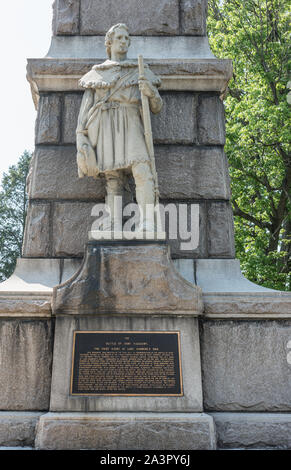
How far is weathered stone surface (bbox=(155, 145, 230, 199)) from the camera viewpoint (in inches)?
259

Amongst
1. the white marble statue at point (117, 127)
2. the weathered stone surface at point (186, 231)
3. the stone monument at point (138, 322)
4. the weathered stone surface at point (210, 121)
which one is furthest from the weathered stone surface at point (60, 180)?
the weathered stone surface at point (210, 121)

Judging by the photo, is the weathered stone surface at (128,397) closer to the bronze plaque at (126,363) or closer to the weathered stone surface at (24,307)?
the bronze plaque at (126,363)

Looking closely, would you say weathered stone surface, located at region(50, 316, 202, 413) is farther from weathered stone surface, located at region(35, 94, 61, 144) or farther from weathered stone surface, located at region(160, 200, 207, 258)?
weathered stone surface, located at region(35, 94, 61, 144)

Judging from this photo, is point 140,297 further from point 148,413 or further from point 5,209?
point 5,209

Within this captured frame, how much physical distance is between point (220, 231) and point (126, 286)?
191 centimetres

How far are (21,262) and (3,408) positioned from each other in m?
1.90

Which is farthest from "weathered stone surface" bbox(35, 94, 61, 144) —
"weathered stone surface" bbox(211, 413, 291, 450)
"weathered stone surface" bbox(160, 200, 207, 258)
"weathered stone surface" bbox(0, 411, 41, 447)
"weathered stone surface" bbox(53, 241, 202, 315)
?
"weathered stone surface" bbox(211, 413, 291, 450)

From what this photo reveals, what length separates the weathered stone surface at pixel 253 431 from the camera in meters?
4.92

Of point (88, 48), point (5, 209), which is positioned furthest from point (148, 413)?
point (5, 209)

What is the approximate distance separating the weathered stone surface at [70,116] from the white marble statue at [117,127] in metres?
0.85

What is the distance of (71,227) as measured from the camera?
251 inches

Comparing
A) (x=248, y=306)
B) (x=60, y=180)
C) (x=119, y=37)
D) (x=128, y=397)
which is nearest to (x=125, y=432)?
(x=128, y=397)

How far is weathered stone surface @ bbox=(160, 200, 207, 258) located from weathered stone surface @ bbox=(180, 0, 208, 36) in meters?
3.07

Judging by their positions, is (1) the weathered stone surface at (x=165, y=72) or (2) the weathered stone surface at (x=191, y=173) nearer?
(2) the weathered stone surface at (x=191, y=173)
